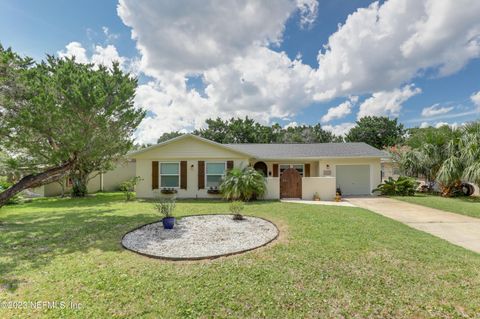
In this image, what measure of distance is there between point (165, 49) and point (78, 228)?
8921 millimetres

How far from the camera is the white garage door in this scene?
51.0 ft

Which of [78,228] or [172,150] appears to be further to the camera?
[172,150]

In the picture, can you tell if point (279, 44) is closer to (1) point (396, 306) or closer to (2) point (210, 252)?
(2) point (210, 252)

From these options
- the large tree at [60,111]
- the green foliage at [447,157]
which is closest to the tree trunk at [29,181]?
the large tree at [60,111]

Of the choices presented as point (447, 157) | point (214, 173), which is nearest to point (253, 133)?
point (214, 173)

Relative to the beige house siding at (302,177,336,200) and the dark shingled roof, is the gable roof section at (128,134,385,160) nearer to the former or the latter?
the dark shingled roof

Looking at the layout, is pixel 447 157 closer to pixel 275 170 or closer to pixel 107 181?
pixel 275 170

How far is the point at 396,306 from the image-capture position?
10.4 feet

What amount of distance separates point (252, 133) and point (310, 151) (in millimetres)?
24020

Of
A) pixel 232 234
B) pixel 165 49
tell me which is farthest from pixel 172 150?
pixel 232 234

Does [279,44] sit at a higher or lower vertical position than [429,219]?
higher

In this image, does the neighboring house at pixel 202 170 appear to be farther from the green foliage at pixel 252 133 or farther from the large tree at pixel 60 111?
the green foliage at pixel 252 133

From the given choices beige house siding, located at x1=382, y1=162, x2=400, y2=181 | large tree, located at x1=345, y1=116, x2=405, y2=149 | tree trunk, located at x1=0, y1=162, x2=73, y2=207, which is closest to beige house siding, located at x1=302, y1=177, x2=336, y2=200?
beige house siding, located at x1=382, y1=162, x2=400, y2=181

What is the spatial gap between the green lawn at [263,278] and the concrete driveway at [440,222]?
80 cm
